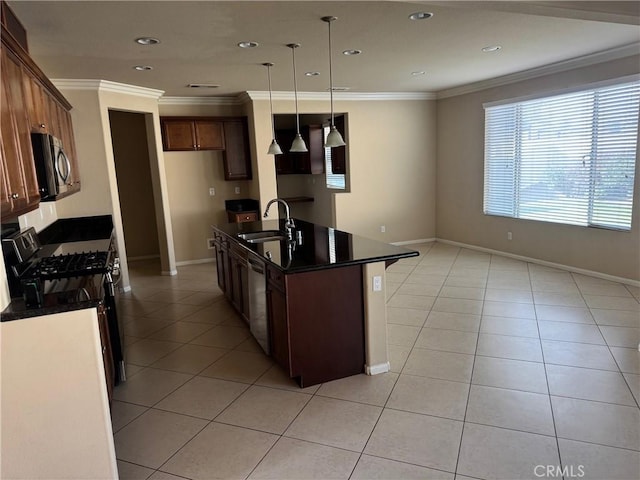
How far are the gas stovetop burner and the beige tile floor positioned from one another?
88 centimetres

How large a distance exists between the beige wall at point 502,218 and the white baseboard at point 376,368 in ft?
11.2

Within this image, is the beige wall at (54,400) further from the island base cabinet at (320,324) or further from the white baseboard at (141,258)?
the white baseboard at (141,258)

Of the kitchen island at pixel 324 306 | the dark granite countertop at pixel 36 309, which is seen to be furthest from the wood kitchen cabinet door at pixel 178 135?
the dark granite countertop at pixel 36 309

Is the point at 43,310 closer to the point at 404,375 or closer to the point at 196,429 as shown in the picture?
the point at 196,429

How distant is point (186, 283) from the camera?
5.75 meters

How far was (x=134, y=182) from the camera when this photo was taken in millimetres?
7234

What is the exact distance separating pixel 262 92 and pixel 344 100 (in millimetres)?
1387

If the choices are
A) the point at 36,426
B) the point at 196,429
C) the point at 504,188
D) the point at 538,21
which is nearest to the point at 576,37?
the point at 538,21

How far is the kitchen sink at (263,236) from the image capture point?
4108mm

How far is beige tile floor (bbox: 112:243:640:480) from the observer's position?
217 centimetres

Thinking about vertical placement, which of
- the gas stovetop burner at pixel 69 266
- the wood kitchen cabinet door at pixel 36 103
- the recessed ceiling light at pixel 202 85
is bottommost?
the gas stovetop burner at pixel 69 266

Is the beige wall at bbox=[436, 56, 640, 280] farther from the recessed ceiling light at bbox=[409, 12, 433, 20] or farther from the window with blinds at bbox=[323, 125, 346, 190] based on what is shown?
the recessed ceiling light at bbox=[409, 12, 433, 20]

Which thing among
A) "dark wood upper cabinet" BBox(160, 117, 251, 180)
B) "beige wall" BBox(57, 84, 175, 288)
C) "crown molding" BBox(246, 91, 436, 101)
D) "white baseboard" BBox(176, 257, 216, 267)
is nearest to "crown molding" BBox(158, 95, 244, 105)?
"dark wood upper cabinet" BBox(160, 117, 251, 180)

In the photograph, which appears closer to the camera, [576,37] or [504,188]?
[576,37]
